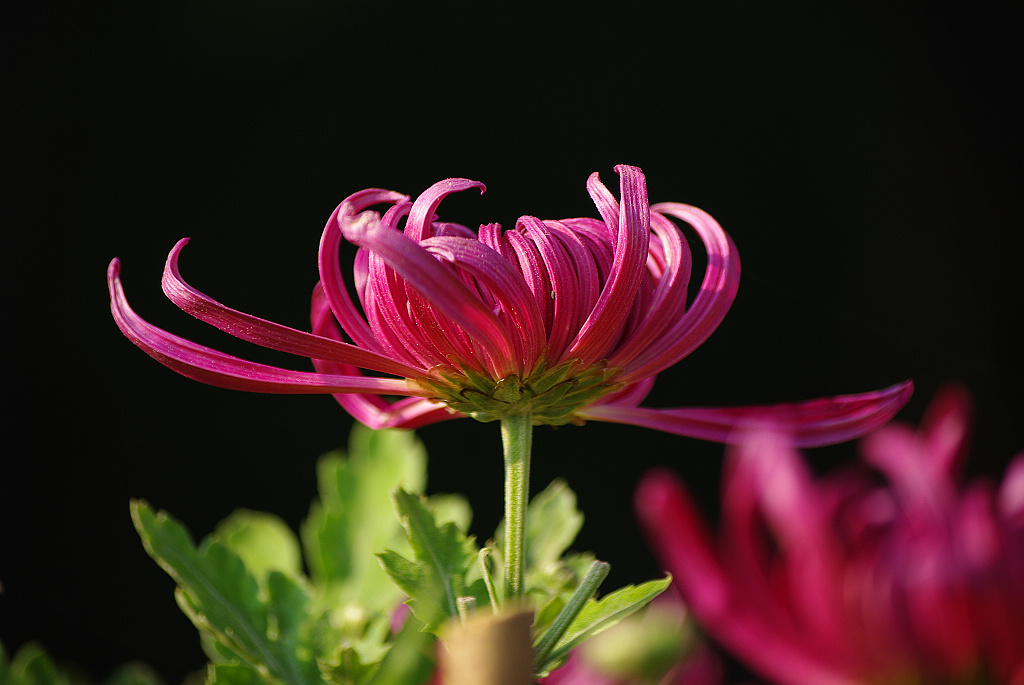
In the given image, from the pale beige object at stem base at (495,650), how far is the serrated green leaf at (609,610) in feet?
0.35

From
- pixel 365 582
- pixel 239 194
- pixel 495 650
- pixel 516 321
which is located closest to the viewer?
pixel 495 650

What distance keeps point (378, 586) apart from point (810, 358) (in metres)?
1.07

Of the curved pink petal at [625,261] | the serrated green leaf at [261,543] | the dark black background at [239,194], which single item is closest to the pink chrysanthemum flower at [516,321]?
the curved pink petal at [625,261]

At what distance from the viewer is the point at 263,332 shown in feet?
0.77

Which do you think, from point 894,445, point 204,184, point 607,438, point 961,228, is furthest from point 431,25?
point 894,445

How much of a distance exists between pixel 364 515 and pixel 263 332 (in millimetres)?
127

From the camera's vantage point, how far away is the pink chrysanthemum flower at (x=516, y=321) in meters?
0.22

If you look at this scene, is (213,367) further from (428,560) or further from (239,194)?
(239,194)

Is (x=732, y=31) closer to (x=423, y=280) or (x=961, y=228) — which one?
(x=961, y=228)

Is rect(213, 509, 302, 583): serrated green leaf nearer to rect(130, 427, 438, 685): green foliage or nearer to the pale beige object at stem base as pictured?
rect(130, 427, 438, 685): green foliage

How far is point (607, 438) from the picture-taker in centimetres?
123

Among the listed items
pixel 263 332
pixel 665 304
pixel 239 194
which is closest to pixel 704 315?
pixel 665 304

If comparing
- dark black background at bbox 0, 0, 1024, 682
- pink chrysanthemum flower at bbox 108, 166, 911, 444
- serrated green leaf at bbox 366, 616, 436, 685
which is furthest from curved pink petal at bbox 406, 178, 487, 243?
dark black background at bbox 0, 0, 1024, 682

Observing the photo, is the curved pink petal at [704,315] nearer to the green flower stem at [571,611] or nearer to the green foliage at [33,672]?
the green flower stem at [571,611]
